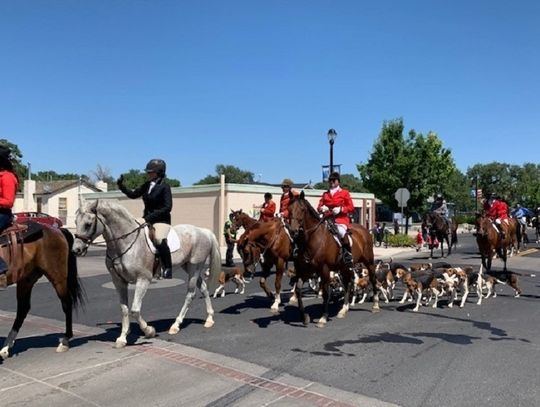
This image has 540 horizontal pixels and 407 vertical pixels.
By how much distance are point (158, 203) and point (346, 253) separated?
3963 mm

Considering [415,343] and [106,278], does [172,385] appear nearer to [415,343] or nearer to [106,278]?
[415,343]

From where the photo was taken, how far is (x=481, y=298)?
1176 cm

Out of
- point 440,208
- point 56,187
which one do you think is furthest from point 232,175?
point 440,208

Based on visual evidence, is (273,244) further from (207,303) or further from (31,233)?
(31,233)

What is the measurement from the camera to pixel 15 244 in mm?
6863

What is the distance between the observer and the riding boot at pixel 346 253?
995 cm

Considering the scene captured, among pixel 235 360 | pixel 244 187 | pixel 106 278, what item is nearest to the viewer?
pixel 235 360

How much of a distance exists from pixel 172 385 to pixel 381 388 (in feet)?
7.99

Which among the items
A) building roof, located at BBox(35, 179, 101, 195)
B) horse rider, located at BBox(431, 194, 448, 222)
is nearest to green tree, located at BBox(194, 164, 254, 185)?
building roof, located at BBox(35, 179, 101, 195)

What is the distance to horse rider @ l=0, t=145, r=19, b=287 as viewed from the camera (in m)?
6.79

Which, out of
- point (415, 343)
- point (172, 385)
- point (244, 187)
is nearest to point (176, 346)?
point (172, 385)

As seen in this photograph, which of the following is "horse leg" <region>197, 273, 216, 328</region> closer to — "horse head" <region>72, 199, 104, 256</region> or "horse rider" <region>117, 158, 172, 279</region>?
"horse rider" <region>117, 158, 172, 279</region>

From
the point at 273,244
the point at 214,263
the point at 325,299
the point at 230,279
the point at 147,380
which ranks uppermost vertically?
the point at 273,244

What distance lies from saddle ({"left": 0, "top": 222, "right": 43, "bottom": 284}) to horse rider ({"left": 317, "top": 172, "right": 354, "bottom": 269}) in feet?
17.6
